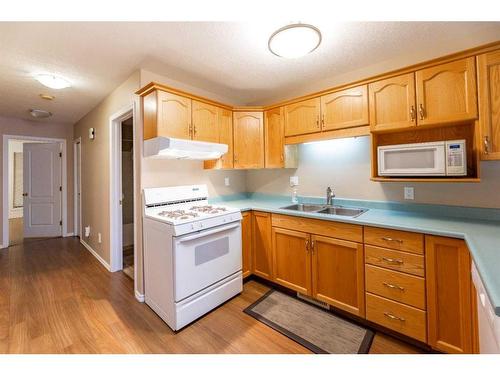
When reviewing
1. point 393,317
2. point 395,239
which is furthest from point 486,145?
point 393,317

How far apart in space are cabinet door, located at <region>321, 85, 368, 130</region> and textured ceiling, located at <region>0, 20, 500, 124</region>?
12.9 inches

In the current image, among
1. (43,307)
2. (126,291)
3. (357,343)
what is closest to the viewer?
(357,343)

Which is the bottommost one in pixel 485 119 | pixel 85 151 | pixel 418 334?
pixel 418 334

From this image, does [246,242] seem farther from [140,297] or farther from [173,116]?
[173,116]

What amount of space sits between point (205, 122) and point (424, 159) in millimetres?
1997

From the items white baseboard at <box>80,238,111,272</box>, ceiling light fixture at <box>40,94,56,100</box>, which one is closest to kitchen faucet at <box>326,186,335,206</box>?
white baseboard at <box>80,238,111,272</box>

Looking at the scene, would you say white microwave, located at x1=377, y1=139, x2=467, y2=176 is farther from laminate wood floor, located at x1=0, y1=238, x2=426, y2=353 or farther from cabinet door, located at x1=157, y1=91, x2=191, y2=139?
cabinet door, located at x1=157, y1=91, x2=191, y2=139

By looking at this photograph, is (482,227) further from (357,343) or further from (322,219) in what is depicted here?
(357,343)

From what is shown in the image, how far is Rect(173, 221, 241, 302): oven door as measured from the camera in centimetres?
176

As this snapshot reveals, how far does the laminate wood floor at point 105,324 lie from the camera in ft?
5.25

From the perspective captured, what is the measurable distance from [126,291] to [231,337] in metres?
1.37

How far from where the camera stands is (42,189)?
4.51 meters

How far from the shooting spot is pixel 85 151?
3.80 m
